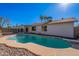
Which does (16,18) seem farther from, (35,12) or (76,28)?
(76,28)

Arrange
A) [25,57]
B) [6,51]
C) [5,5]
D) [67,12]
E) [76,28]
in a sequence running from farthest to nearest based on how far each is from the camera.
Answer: [76,28]
[67,12]
[5,5]
[6,51]
[25,57]

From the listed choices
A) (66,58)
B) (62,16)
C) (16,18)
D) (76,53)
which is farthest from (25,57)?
(62,16)

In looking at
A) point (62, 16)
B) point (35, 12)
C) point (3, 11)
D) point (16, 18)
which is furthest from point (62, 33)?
point (3, 11)

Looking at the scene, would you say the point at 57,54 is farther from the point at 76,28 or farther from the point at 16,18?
the point at 76,28

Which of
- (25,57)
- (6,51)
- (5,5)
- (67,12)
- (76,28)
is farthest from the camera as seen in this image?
(76,28)

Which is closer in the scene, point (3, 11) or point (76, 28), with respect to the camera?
point (3, 11)

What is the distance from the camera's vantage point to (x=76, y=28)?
1057cm

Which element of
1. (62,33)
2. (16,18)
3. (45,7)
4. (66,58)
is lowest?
(66,58)

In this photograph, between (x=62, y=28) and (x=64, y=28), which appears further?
(x=62, y=28)

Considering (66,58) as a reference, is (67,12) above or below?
above

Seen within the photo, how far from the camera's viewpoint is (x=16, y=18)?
358 inches

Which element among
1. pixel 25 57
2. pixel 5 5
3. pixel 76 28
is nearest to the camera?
pixel 25 57

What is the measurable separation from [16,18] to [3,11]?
1027 millimetres

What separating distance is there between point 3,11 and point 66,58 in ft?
16.6
